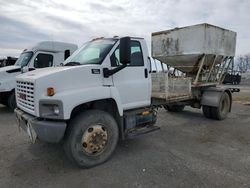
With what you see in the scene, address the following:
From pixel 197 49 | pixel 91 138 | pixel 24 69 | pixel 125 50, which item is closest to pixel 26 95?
pixel 91 138

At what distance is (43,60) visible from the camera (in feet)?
30.8

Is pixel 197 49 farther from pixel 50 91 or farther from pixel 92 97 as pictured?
pixel 50 91

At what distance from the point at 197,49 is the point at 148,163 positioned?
472cm

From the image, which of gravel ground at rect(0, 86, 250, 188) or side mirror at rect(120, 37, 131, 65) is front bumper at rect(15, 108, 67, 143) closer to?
gravel ground at rect(0, 86, 250, 188)

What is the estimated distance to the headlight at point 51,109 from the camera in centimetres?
334

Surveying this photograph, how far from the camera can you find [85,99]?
362cm

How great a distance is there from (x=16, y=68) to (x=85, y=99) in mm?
6510

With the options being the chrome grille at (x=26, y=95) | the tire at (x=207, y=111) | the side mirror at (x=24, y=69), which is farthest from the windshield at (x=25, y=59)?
the tire at (x=207, y=111)

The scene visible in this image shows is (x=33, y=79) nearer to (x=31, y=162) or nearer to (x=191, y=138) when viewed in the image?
(x=31, y=162)

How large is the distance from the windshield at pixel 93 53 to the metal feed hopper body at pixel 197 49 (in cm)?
399

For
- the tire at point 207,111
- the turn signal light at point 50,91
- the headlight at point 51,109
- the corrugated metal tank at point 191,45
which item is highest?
the corrugated metal tank at point 191,45

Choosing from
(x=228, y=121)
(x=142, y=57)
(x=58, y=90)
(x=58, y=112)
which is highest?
(x=142, y=57)

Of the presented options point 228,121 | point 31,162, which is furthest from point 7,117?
point 228,121

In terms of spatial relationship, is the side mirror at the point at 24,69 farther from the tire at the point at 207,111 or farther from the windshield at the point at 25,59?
the tire at the point at 207,111
